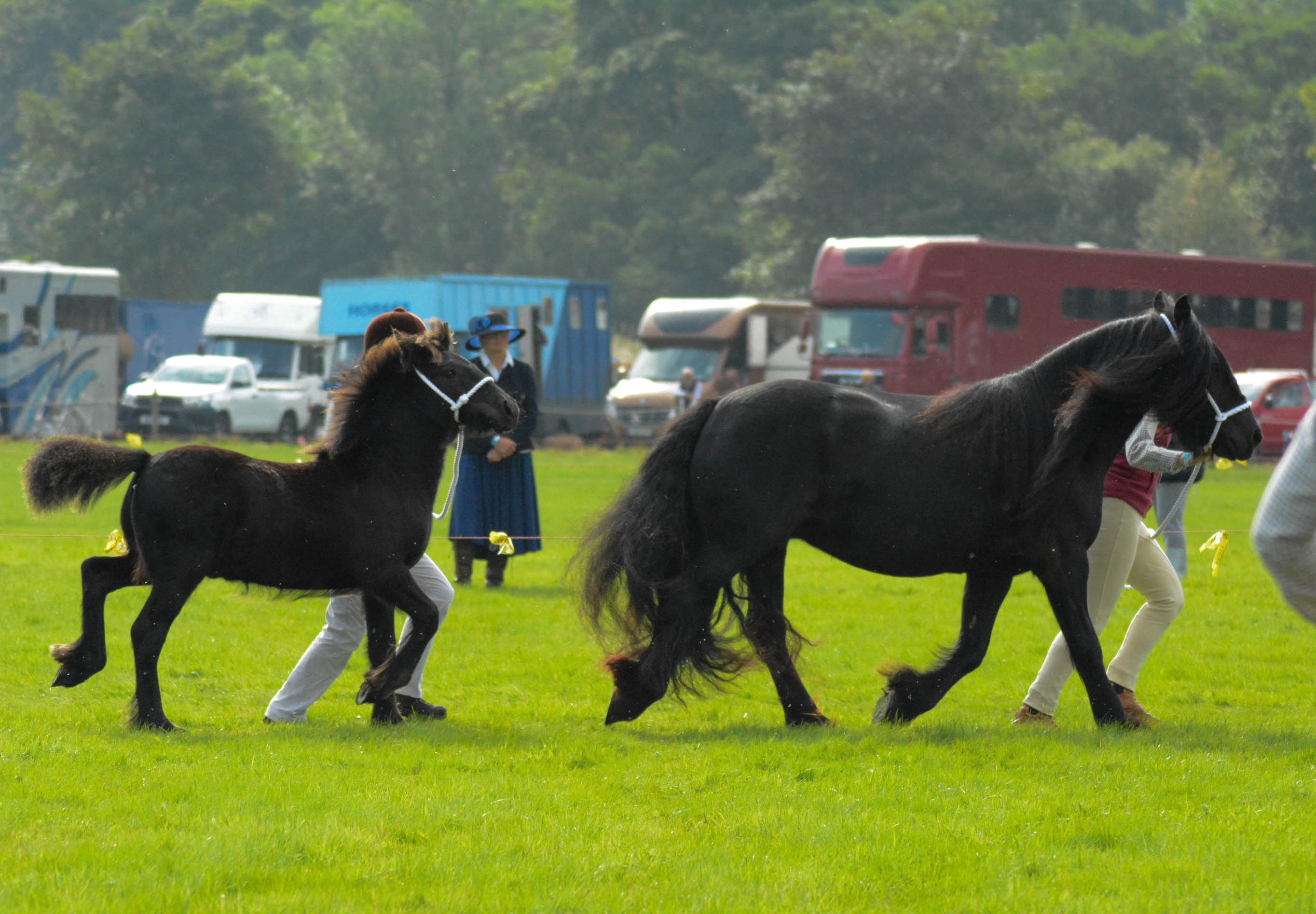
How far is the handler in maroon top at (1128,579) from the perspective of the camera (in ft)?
24.3

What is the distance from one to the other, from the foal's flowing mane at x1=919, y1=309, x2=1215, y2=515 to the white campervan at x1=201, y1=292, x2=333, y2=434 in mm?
30124

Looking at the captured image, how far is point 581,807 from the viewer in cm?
560

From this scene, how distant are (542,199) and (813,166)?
12.2 m

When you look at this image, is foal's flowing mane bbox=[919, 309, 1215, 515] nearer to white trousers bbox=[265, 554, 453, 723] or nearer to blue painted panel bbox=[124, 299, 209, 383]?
white trousers bbox=[265, 554, 453, 723]

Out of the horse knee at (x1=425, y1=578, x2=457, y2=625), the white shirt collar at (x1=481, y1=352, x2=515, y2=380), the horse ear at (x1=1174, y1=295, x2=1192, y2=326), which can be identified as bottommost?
the horse knee at (x1=425, y1=578, x2=457, y2=625)

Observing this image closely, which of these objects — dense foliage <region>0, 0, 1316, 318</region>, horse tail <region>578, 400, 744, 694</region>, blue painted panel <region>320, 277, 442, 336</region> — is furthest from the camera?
dense foliage <region>0, 0, 1316, 318</region>

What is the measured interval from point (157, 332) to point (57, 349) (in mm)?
7054

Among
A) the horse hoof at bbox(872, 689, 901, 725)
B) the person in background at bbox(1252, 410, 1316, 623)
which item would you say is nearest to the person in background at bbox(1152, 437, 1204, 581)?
the horse hoof at bbox(872, 689, 901, 725)

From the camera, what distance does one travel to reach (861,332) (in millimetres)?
31016

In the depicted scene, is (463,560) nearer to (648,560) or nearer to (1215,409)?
(648,560)

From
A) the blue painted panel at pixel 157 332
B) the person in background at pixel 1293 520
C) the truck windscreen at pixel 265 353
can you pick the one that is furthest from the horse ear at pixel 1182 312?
the blue painted panel at pixel 157 332

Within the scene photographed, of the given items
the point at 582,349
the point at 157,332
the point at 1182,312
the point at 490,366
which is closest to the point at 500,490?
the point at 490,366

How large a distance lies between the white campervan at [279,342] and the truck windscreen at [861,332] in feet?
36.7

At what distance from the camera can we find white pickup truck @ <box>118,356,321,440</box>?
33500 millimetres
